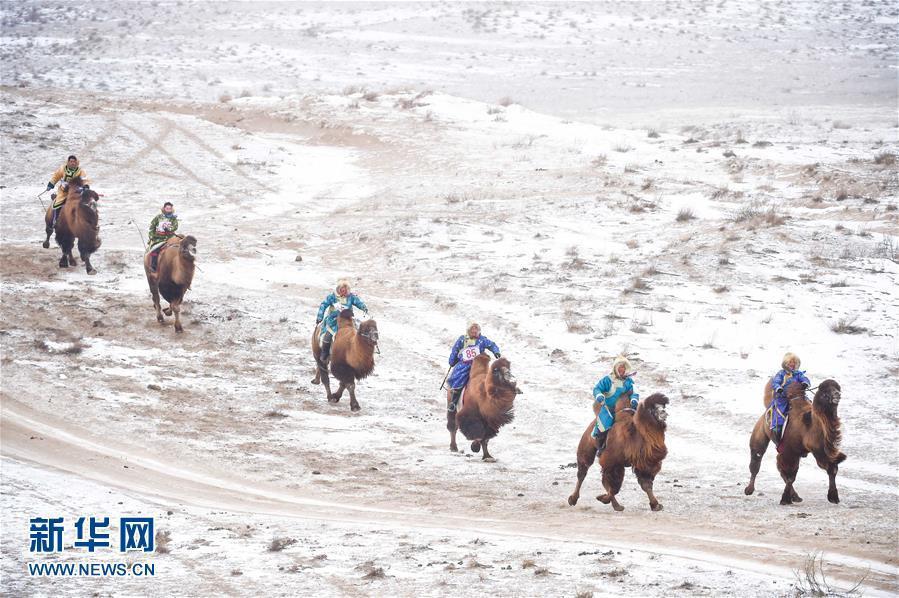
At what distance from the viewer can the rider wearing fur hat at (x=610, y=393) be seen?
Result: 43.5ft

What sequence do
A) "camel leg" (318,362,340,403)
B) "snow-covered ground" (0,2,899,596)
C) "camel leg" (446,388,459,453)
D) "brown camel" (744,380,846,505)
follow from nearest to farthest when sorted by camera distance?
"snow-covered ground" (0,2,899,596)
"brown camel" (744,380,846,505)
"camel leg" (446,388,459,453)
"camel leg" (318,362,340,403)

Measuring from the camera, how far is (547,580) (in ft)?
35.8

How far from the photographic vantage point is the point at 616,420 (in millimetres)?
13156

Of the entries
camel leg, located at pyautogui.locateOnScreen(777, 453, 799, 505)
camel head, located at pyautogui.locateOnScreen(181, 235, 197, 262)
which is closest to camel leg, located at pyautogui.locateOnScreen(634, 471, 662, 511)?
camel leg, located at pyautogui.locateOnScreen(777, 453, 799, 505)

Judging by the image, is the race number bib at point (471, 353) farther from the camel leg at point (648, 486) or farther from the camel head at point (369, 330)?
the camel leg at point (648, 486)

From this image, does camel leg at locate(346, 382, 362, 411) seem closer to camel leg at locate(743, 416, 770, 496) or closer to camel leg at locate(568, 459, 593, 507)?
camel leg at locate(568, 459, 593, 507)

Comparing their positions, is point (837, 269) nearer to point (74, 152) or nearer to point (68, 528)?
point (68, 528)

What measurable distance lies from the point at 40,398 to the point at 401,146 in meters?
23.6

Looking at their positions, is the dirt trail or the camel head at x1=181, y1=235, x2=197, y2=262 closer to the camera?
the dirt trail

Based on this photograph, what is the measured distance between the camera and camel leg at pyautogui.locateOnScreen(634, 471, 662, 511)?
43.2 feet

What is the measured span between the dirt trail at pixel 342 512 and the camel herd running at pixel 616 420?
31.1 inches

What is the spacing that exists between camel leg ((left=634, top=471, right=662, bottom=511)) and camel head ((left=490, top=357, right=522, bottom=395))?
2.50 m

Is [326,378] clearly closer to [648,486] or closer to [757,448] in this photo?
[648,486]

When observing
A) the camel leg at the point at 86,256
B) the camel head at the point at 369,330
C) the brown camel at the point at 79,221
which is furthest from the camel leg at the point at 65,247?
the camel head at the point at 369,330
